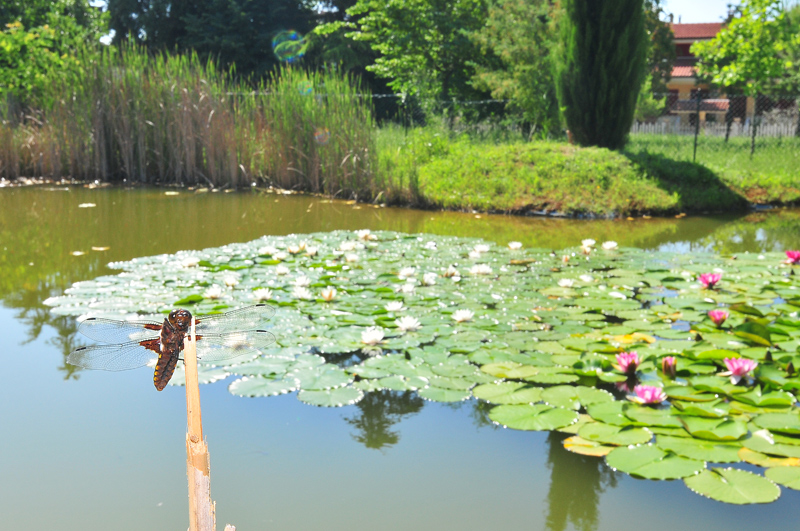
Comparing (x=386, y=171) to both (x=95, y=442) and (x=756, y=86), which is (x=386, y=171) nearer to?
(x=95, y=442)

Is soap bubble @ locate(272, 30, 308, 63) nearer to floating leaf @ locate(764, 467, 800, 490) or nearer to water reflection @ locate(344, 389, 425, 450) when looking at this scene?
water reflection @ locate(344, 389, 425, 450)

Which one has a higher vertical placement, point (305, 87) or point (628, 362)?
point (305, 87)

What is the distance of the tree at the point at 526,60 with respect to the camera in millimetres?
12156

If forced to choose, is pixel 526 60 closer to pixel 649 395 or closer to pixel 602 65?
pixel 602 65

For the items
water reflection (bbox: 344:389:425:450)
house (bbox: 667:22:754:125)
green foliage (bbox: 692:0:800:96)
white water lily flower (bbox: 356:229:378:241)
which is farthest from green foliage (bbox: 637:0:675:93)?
water reflection (bbox: 344:389:425:450)

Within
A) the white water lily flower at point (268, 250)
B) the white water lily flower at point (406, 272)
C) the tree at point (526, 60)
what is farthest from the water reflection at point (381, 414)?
the tree at point (526, 60)

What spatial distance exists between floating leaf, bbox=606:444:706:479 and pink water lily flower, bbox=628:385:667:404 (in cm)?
26

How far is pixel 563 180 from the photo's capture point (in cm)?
708

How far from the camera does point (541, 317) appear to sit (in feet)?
10.1

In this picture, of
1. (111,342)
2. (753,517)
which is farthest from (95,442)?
(753,517)

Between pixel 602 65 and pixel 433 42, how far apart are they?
7.99 m

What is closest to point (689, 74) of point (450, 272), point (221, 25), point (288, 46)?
point (288, 46)

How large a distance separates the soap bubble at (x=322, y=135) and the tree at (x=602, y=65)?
10.3ft

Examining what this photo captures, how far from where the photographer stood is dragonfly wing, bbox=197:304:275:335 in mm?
1274
